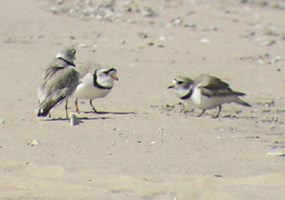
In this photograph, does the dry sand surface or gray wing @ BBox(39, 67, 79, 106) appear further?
gray wing @ BBox(39, 67, 79, 106)

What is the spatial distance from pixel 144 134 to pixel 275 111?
107 inches

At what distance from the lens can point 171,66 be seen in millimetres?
16422

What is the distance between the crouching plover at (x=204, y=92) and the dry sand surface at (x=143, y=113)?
0.72 ft

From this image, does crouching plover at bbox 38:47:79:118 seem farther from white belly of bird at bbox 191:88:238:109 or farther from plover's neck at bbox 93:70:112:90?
white belly of bird at bbox 191:88:238:109

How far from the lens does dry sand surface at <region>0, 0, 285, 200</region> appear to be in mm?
8484

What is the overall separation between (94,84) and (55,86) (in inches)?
29.6

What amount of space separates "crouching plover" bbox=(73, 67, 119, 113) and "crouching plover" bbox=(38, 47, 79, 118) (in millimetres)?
294

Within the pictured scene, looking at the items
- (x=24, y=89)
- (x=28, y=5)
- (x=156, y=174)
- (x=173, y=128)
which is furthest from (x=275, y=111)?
(x=28, y=5)

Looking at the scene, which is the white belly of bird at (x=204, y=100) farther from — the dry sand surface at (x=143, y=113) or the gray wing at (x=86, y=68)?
the gray wing at (x=86, y=68)

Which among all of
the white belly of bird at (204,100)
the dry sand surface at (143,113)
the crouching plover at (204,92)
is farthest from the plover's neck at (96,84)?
the white belly of bird at (204,100)

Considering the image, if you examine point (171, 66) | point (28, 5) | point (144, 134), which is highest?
point (28, 5)

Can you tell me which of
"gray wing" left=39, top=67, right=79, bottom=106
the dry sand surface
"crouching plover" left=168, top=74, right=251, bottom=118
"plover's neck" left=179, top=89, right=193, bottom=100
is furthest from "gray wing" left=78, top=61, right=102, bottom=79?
"plover's neck" left=179, top=89, right=193, bottom=100

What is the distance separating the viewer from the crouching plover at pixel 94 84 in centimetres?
1211

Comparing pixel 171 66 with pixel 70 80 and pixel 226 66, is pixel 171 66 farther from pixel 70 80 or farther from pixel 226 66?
pixel 70 80
